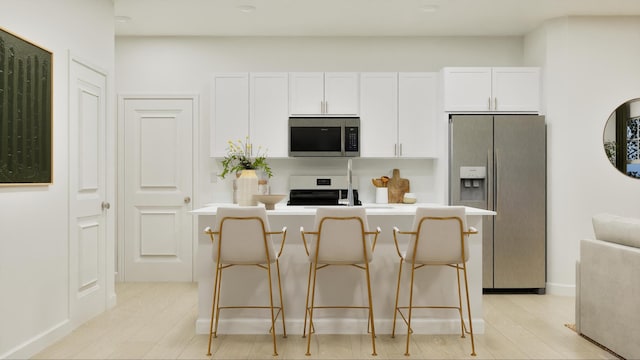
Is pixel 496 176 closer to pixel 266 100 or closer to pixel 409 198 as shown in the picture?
pixel 409 198

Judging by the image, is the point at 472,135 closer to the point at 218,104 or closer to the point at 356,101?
the point at 356,101

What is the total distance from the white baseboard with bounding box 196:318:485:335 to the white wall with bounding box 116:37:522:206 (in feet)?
6.88

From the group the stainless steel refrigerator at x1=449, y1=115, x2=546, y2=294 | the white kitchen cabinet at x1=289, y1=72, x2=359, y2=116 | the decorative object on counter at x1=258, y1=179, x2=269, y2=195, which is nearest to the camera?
the stainless steel refrigerator at x1=449, y1=115, x2=546, y2=294

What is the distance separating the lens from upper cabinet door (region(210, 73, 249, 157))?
5.11 m

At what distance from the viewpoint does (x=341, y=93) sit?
5129 millimetres

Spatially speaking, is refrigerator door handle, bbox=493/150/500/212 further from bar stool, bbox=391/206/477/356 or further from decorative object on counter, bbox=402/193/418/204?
bar stool, bbox=391/206/477/356

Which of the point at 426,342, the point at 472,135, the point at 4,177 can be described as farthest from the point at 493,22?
→ the point at 4,177

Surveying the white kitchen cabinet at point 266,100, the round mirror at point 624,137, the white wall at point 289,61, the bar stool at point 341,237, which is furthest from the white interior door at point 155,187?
the round mirror at point 624,137

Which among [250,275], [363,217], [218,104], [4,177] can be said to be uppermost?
[218,104]

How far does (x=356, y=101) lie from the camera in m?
5.14

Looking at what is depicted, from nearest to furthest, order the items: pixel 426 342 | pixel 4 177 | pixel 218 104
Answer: pixel 4 177, pixel 426 342, pixel 218 104

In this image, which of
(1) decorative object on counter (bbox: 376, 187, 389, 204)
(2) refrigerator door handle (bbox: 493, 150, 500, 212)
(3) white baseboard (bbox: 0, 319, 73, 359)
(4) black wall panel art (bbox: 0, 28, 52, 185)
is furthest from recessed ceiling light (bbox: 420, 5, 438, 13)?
(3) white baseboard (bbox: 0, 319, 73, 359)

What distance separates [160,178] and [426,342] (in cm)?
343

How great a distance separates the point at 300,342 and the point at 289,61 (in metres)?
3.24
